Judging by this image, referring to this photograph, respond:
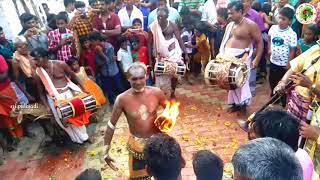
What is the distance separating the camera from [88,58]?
24.6 feet

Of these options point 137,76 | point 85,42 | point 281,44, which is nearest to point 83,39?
point 85,42

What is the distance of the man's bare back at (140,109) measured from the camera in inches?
169

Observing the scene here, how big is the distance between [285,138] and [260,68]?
6.23 metres

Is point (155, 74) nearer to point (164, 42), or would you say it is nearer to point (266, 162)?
point (164, 42)

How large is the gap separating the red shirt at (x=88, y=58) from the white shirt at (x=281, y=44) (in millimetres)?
3624

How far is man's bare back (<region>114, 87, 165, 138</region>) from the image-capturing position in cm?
428

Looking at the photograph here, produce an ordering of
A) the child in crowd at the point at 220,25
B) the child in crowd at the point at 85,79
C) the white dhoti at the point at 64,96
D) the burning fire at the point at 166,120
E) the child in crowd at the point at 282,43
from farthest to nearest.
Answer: the child in crowd at the point at 220,25, the child in crowd at the point at 85,79, the child in crowd at the point at 282,43, the white dhoti at the point at 64,96, the burning fire at the point at 166,120

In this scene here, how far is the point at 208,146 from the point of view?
233 inches

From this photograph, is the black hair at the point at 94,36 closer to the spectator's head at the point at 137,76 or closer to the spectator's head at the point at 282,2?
the spectator's head at the point at 137,76

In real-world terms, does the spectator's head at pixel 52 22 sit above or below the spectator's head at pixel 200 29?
above

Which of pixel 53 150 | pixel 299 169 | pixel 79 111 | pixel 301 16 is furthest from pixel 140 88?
pixel 301 16

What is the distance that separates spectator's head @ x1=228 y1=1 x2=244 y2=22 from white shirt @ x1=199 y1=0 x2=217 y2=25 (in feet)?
8.43

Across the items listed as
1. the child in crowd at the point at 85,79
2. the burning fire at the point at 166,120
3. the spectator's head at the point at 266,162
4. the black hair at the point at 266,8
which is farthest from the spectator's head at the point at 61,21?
the spectator's head at the point at 266,162

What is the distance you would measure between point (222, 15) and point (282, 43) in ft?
7.18
